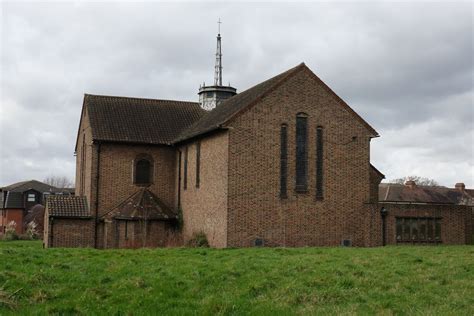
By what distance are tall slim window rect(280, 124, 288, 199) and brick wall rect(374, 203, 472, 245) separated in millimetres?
4410

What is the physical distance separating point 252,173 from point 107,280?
40.2 ft

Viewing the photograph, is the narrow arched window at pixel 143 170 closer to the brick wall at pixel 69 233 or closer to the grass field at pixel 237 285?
the brick wall at pixel 69 233

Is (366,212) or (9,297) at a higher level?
(366,212)

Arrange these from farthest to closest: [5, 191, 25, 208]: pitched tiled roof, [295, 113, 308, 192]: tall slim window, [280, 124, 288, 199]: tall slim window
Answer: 1. [5, 191, 25, 208]: pitched tiled roof
2. [295, 113, 308, 192]: tall slim window
3. [280, 124, 288, 199]: tall slim window

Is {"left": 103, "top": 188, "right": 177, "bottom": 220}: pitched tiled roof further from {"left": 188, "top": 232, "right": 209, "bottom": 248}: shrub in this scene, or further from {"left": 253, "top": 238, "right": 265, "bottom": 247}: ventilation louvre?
{"left": 253, "top": 238, "right": 265, "bottom": 247}: ventilation louvre

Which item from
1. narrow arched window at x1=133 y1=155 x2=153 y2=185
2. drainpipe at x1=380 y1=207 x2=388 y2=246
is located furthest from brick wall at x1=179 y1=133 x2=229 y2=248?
drainpipe at x1=380 y1=207 x2=388 y2=246

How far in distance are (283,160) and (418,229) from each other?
7000 mm

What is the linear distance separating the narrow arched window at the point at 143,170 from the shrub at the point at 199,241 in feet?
19.3

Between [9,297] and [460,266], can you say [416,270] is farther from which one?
[9,297]

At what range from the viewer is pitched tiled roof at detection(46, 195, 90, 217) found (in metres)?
31.1

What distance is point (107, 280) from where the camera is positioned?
14414 millimetres

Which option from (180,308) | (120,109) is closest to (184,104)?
(120,109)

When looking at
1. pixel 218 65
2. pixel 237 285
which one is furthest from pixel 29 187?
pixel 237 285

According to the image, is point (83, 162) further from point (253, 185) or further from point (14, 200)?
point (14, 200)
